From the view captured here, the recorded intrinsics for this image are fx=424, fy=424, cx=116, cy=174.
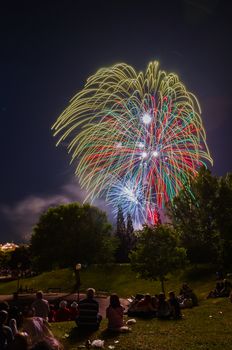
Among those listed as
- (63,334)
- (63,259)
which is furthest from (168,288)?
(63,334)

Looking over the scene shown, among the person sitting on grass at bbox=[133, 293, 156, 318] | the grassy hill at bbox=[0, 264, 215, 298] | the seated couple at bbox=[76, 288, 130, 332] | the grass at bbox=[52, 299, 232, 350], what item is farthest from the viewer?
the grassy hill at bbox=[0, 264, 215, 298]

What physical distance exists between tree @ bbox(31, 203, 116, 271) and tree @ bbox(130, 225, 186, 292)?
22938mm

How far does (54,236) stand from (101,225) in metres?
10.8

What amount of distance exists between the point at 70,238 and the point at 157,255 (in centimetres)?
2763

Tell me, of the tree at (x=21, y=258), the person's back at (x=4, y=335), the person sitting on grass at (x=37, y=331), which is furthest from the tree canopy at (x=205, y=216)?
the person's back at (x=4, y=335)

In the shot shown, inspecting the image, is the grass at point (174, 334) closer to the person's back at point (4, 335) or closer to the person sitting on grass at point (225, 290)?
the person's back at point (4, 335)

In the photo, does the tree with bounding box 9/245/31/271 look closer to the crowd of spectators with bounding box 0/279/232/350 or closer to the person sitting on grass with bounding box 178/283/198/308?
the person sitting on grass with bounding box 178/283/198/308

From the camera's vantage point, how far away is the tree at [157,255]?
177ft

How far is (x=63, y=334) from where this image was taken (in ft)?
65.3

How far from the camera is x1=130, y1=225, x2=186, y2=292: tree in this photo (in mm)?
53906

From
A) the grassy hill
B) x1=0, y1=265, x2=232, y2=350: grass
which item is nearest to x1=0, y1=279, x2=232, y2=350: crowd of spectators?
x1=0, y1=265, x2=232, y2=350: grass

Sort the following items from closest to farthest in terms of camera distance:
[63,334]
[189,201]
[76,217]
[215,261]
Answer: [63,334] → [215,261] → [76,217] → [189,201]

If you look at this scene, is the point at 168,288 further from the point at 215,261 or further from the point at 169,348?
the point at 169,348

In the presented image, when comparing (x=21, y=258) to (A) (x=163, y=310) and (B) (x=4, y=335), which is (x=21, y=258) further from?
(B) (x=4, y=335)
